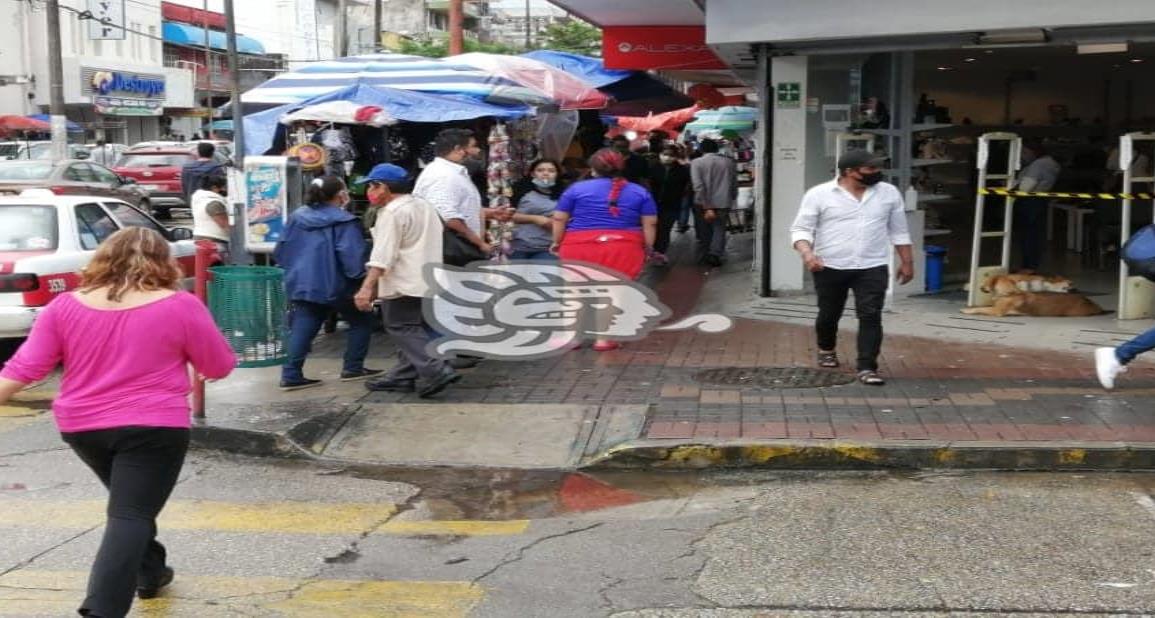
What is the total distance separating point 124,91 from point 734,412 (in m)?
46.9

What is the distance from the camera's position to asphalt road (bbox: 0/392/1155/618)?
5023mm

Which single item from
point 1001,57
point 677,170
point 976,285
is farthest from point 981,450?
point 1001,57

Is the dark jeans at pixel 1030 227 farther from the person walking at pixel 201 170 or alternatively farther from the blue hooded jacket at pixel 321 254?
the person walking at pixel 201 170

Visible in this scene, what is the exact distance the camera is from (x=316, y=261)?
9109mm

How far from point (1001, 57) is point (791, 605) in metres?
16.6

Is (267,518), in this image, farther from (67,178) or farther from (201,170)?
(67,178)

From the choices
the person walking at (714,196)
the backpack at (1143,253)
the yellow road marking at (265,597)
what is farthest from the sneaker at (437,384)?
the person walking at (714,196)

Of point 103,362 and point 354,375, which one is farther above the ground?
point 103,362

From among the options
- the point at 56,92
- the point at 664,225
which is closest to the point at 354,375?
the point at 664,225

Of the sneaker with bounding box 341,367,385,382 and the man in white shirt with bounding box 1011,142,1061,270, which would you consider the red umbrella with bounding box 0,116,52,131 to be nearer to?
the man in white shirt with bounding box 1011,142,1061,270

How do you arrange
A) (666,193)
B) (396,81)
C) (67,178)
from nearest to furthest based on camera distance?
(396,81), (666,193), (67,178)

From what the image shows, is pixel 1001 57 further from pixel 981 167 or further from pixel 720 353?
pixel 720 353

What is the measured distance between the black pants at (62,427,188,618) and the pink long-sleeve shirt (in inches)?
2.0

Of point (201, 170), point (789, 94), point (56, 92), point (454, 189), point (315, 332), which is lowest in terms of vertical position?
point (315, 332)
